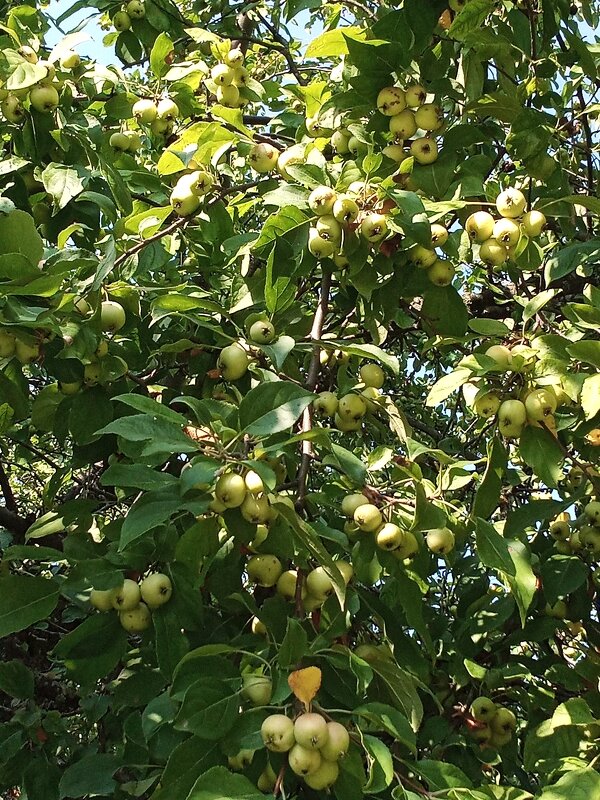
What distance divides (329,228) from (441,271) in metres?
0.42

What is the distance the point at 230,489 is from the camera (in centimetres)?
167

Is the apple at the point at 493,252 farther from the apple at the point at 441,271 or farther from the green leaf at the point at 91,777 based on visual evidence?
the green leaf at the point at 91,777

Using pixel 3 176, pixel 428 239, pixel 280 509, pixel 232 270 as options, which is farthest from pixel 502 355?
pixel 3 176

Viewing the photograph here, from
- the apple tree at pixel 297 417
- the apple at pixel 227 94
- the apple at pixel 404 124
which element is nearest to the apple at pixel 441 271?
the apple tree at pixel 297 417

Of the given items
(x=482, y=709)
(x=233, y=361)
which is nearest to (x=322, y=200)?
(x=233, y=361)

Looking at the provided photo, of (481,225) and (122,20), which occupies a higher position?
(122,20)

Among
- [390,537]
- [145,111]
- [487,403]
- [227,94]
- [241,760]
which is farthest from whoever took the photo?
[227,94]

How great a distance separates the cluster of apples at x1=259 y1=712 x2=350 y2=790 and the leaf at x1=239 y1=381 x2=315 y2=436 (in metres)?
0.56

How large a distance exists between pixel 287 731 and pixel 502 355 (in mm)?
1001

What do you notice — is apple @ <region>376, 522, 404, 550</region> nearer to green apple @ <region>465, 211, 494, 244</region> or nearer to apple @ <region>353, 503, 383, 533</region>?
apple @ <region>353, 503, 383, 533</region>

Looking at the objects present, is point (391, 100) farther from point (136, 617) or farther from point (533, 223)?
point (136, 617)

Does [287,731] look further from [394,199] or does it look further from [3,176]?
[3,176]

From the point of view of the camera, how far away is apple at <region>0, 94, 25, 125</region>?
2424 millimetres

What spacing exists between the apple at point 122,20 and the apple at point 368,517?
2507 mm
